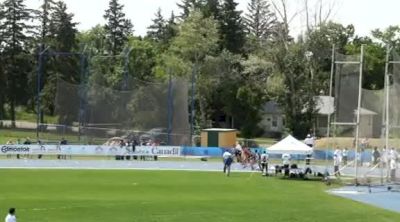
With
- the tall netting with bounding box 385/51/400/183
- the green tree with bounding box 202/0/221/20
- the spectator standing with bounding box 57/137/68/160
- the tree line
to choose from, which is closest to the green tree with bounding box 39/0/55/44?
the tree line

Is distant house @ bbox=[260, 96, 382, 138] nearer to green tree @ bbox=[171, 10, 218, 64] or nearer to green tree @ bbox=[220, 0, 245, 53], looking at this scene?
green tree @ bbox=[220, 0, 245, 53]

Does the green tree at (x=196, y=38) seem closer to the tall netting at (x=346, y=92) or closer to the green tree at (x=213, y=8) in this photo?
the green tree at (x=213, y=8)

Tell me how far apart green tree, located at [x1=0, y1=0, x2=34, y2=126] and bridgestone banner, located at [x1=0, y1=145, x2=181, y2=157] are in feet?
150

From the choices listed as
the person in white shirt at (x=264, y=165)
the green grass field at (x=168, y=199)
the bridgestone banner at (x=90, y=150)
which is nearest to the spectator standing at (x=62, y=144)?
the bridgestone banner at (x=90, y=150)

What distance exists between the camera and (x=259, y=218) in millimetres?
21859

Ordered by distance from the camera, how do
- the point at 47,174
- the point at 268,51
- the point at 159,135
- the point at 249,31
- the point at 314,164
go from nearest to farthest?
1. the point at 47,174
2. the point at 314,164
3. the point at 159,135
4. the point at 268,51
5. the point at 249,31

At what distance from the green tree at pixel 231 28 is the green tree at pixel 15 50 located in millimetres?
28334

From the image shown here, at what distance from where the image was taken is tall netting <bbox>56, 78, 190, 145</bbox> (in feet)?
195

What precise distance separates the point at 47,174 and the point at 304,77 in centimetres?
4631

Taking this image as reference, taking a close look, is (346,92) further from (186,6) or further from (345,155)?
(186,6)

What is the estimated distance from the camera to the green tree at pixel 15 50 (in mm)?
98938

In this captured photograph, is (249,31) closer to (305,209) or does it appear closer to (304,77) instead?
(304,77)

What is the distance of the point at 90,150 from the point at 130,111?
24.0 ft

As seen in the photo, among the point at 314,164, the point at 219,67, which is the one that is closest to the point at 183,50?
the point at 219,67
